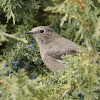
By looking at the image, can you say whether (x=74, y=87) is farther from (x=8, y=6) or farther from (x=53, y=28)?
(x=53, y=28)

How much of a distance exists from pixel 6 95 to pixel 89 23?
110 centimetres

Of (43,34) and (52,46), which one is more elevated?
(43,34)

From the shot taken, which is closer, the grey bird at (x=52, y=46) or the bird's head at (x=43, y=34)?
the grey bird at (x=52, y=46)

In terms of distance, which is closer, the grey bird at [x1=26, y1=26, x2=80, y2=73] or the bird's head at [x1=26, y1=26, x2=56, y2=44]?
the grey bird at [x1=26, y1=26, x2=80, y2=73]

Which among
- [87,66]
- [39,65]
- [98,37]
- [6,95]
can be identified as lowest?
[39,65]

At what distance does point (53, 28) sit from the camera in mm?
5301

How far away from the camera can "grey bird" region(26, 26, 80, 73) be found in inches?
A: 176

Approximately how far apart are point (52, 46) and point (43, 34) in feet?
0.99

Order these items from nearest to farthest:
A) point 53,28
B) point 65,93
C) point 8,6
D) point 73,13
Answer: point 73,13
point 65,93
point 8,6
point 53,28

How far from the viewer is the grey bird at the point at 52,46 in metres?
4.46

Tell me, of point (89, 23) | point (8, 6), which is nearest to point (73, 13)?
point (89, 23)

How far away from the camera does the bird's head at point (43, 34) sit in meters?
4.69

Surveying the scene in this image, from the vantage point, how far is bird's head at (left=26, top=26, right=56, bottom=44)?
4691 millimetres

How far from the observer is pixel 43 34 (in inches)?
191
